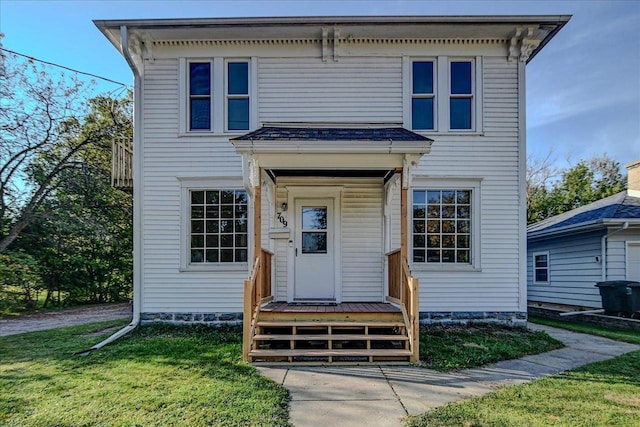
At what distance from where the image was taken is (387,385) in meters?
4.29

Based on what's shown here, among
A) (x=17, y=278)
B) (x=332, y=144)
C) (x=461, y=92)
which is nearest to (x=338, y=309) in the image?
(x=332, y=144)

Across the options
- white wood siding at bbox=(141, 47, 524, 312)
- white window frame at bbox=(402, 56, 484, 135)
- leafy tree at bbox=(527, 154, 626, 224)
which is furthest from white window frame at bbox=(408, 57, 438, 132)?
leafy tree at bbox=(527, 154, 626, 224)

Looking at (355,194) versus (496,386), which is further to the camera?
(355,194)

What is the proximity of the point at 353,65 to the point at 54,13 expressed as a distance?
8.36 metres

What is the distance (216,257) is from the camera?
747 centimetres

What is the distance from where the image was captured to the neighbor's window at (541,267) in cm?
1190

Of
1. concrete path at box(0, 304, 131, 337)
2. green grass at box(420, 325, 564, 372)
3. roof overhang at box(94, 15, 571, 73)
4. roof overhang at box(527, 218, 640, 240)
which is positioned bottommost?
concrete path at box(0, 304, 131, 337)

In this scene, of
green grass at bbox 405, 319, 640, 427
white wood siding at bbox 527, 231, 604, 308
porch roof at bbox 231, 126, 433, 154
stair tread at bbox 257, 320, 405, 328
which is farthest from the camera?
white wood siding at bbox 527, 231, 604, 308

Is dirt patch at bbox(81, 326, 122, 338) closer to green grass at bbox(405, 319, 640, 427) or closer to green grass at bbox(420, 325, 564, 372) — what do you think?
green grass at bbox(420, 325, 564, 372)

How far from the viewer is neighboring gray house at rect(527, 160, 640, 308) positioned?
9.41 metres

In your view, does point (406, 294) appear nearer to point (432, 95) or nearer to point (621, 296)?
point (432, 95)

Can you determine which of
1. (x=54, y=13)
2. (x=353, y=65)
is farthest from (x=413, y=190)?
(x=54, y=13)

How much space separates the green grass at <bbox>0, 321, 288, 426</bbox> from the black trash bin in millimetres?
8687

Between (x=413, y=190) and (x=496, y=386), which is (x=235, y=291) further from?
(x=496, y=386)
